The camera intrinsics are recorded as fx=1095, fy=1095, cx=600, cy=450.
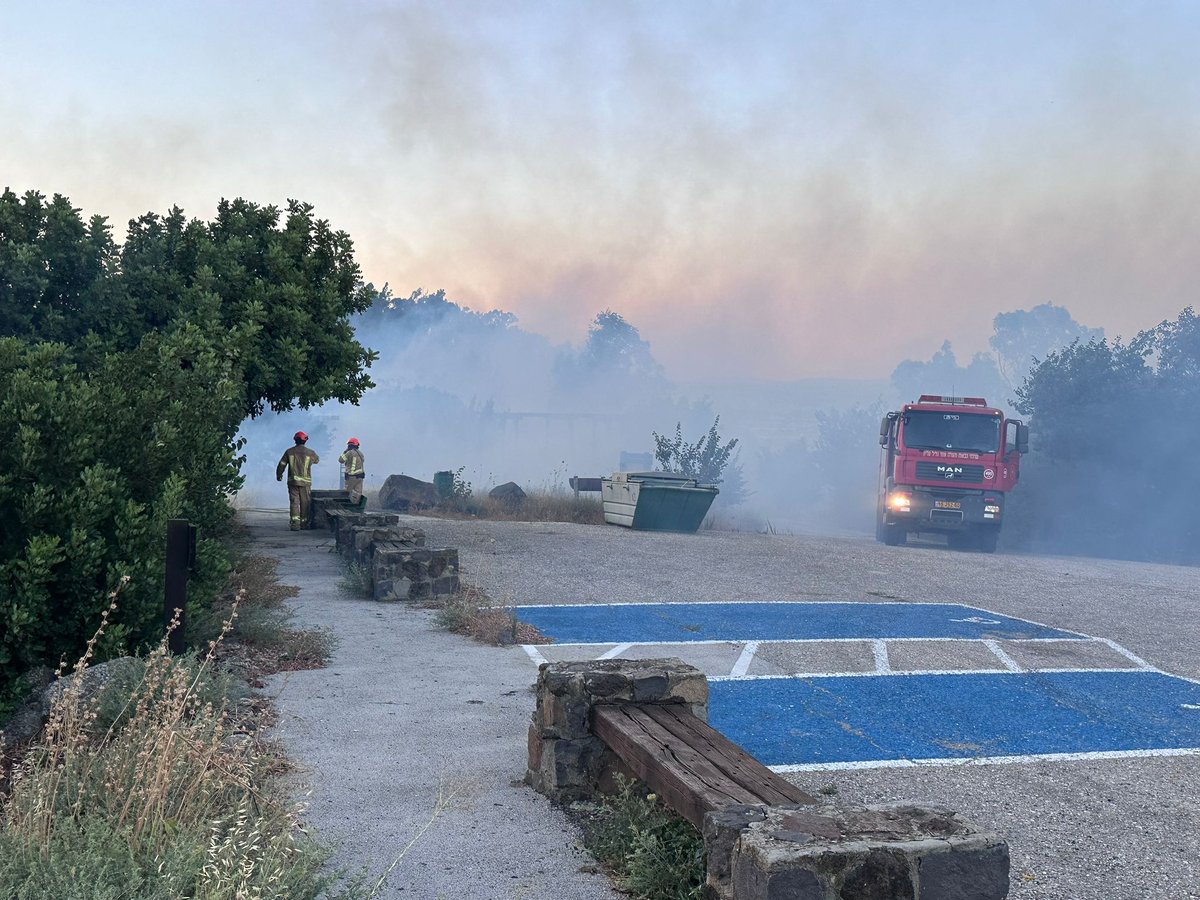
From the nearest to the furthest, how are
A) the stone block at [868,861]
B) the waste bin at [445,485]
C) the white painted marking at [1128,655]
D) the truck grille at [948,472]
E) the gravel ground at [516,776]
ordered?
the stone block at [868,861], the gravel ground at [516,776], the white painted marking at [1128,655], the truck grille at [948,472], the waste bin at [445,485]

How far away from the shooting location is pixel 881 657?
10.3 metres

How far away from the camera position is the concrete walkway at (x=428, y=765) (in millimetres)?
4754

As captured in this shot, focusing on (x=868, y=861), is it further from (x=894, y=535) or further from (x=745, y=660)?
(x=894, y=535)

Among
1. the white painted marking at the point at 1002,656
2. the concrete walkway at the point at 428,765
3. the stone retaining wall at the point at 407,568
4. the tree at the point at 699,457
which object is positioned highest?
the tree at the point at 699,457

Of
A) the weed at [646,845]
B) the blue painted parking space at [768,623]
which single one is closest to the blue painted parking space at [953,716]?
the weed at [646,845]

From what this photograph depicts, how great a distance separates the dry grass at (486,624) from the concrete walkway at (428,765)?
0.22 metres

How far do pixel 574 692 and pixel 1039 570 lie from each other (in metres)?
16.2

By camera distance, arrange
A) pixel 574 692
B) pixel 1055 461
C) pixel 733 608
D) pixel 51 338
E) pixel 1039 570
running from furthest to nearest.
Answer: pixel 1055 461 → pixel 1039 570 → pixel 51 338 → pixel 733 608 → pixel 574 692

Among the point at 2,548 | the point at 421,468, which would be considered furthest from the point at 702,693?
the point at 421,468

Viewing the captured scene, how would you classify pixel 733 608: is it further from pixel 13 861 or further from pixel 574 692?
pixel 13 861

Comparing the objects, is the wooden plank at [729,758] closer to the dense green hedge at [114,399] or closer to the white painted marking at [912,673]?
the white painted marking at [912,673]

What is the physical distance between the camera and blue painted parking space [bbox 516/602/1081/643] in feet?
37.2

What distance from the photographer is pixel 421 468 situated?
74562 millimetres

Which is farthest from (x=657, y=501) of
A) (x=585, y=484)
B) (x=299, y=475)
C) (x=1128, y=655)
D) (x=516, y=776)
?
(x=516, y=776)
